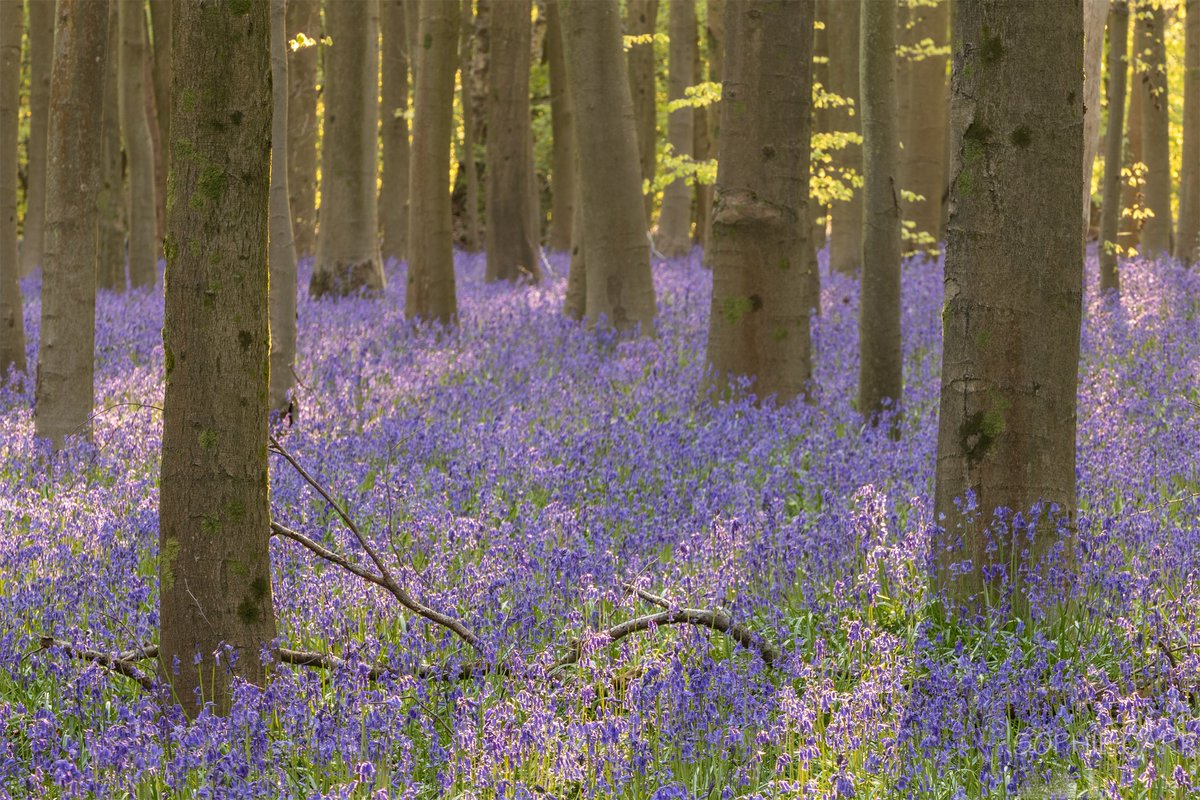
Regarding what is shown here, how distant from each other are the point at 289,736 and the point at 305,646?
38.5 inches

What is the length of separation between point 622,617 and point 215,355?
201cm

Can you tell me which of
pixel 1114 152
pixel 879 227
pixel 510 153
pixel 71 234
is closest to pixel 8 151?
pixel 71 234

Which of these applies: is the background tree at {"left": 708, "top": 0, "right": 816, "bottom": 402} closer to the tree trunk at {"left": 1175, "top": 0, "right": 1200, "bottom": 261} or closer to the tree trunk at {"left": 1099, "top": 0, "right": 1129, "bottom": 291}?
the tree trunk at {"left": 1099, "top": 0, "right": 1129, "bottom": 291}

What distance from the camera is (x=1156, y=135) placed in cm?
1933

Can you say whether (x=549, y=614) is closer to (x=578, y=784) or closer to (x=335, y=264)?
(x=578, y=784)

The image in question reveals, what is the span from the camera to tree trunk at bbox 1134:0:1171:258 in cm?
1802

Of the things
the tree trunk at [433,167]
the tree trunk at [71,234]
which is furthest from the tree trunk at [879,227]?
the tree trunk at [433,167]

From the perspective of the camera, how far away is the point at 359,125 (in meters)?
16.0

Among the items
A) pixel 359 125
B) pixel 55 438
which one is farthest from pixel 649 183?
pixel 55 438

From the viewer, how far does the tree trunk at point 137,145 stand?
56.1 feet

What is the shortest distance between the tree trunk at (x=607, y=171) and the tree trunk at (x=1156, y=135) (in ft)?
28.4

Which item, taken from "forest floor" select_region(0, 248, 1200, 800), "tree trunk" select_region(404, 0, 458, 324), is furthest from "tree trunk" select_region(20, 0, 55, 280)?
"forest floor" select_region(0, 248, 1200, 800)

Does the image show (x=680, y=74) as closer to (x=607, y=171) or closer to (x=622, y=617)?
(x=607, y=171)

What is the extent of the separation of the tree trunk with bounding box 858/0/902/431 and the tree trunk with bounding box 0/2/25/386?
697cm
